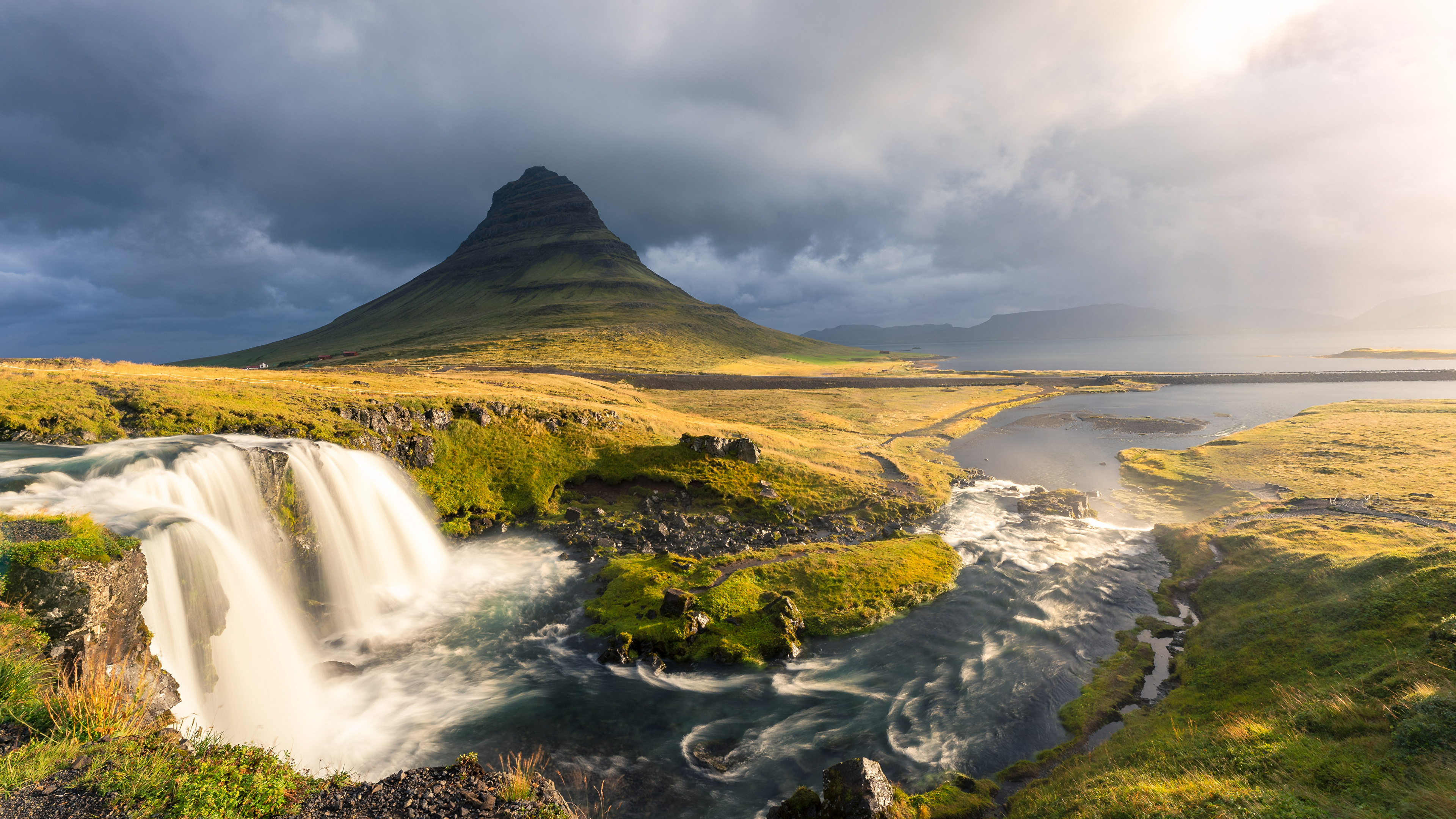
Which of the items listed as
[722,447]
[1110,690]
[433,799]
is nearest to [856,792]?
[433,799]

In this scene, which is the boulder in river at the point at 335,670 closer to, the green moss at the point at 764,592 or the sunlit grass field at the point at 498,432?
the green moss at the point at 764,592

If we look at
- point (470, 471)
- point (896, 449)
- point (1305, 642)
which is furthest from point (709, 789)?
point (896, 449)

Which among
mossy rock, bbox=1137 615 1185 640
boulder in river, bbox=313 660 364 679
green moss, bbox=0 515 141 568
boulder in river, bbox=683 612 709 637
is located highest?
green moss, bbox=0 515 141 568

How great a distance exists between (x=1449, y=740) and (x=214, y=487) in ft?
129

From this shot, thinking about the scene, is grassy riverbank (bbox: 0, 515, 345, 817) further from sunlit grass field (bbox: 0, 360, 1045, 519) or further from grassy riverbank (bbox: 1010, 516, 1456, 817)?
sunlit grass field (bbox: 0, 360, 1045, 519)

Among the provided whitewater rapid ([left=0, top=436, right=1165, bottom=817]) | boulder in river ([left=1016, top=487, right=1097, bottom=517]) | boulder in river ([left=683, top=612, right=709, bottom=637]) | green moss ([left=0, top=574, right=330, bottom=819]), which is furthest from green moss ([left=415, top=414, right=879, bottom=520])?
green moss ([left=0, top=574, right=330, bottom=819])

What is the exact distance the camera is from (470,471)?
133ft

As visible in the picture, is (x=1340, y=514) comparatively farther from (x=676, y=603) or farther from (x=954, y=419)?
(x=954, y=419)

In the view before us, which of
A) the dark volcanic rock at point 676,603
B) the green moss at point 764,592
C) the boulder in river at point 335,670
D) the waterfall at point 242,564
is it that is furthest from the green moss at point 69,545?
the dark volcanic rock at point 676,603

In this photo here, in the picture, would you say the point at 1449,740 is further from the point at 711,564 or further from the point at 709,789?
the point at 711,564

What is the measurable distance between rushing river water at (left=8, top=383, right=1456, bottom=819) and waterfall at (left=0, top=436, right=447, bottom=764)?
0.09m

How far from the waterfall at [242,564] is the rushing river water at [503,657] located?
0.30ft

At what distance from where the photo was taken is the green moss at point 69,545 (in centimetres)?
1377

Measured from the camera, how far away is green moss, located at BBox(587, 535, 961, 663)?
24.7 meters
